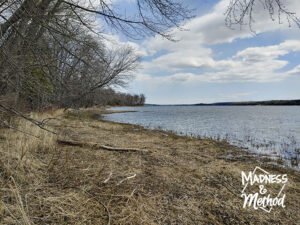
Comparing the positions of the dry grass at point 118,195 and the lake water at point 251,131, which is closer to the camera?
the dry grass at point 118,195

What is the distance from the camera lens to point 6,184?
2381 mm

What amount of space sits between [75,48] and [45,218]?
2.34m

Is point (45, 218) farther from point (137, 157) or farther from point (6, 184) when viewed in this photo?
point (137, 157)

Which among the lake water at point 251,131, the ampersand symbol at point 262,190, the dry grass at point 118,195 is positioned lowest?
the lake water at point 251,131

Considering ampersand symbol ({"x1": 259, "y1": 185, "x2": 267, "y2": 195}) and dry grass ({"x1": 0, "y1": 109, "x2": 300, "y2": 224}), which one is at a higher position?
dry grass ({"x1": 0, "y1": 109, "x2": 300, "y2": 224})

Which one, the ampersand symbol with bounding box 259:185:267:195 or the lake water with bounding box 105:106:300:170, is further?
the lake water with bounding box 105:106:300:170

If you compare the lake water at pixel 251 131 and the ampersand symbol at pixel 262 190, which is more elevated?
the ampersand symbol at pixel 262 190

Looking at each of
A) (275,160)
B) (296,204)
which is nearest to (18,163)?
(296,204)

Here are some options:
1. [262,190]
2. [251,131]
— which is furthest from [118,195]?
[251,131]

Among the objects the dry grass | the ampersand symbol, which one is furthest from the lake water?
the dry grass

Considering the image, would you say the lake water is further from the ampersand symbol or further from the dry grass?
the dry grass

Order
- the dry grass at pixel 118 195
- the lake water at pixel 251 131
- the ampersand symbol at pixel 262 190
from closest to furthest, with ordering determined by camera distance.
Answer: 1. the dry grass at pixel 118 195
2. the ampersand symbol at pixel 262 190
3. the lake water at pixel 251 131

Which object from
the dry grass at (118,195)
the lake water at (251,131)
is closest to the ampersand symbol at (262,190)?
the dry grass at (118,195)

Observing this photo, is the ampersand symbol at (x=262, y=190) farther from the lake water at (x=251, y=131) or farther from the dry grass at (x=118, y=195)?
the lake water at (x=251, y=131)
